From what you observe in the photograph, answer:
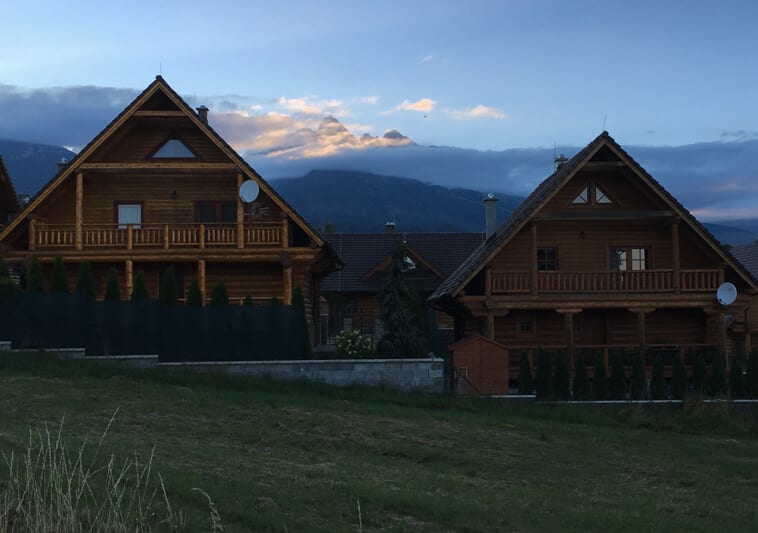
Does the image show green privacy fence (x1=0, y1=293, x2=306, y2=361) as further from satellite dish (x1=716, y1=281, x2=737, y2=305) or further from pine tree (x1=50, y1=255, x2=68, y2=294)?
satellite dish (x1=716, y1=281, x2=737, y2=305)

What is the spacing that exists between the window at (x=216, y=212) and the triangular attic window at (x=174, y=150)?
1962 millimetres

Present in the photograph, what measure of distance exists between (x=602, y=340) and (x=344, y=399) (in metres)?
13.7

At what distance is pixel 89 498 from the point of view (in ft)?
29.5

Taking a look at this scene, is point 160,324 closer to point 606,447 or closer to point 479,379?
point 479,379

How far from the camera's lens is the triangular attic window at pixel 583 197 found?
98.8 ft

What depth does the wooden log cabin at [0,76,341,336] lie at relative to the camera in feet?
94.4

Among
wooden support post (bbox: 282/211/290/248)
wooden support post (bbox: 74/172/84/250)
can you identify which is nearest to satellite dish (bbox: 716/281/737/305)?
wooden support post (bbox: 282/211/290/248)

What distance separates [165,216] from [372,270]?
20.2m

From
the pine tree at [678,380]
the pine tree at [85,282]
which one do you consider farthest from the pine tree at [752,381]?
the pine tree at [85,282]

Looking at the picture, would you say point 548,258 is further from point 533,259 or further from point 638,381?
point 638,381

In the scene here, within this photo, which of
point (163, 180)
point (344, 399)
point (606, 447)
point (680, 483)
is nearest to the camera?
point (680, 483)

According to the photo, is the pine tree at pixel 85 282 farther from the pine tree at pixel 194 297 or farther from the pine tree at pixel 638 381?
the pine tree at pixel 638 381

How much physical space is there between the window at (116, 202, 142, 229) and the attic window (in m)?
15.2

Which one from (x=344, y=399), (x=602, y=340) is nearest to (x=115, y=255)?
(x=344, y=399)
